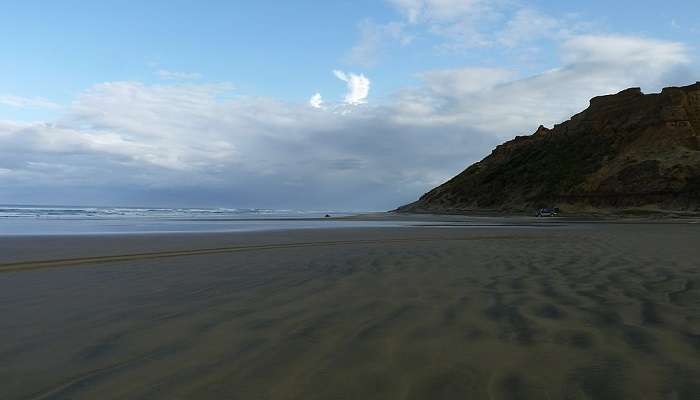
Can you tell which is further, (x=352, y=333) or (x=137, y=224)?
(x=137, y=224)

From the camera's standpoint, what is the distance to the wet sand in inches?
113

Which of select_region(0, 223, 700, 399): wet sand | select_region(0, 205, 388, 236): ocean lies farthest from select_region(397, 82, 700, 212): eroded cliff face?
select_region(0, 223, 700, 399): wet sand

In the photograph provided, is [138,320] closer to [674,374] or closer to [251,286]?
[251,286]

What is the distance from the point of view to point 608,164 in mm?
62062

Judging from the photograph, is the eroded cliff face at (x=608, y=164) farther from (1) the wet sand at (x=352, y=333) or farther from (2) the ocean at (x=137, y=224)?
(1) the wet sand at (x=352, y=333)

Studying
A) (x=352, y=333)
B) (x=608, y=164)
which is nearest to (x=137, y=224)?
(x=352, y=333)

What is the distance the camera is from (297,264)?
9.11 metres

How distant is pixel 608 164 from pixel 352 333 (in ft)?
221

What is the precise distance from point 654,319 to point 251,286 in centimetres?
474

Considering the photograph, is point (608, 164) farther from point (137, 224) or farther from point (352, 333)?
point (352, 333)

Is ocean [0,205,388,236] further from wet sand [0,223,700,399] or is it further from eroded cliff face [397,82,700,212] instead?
eroded cliff face [397,82,700,212]

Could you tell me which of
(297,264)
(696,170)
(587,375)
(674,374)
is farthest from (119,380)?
(696,170)

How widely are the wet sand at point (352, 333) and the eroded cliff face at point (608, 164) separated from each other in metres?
52.6

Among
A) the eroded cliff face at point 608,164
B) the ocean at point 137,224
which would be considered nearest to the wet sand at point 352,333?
the ocean at point 137,224
